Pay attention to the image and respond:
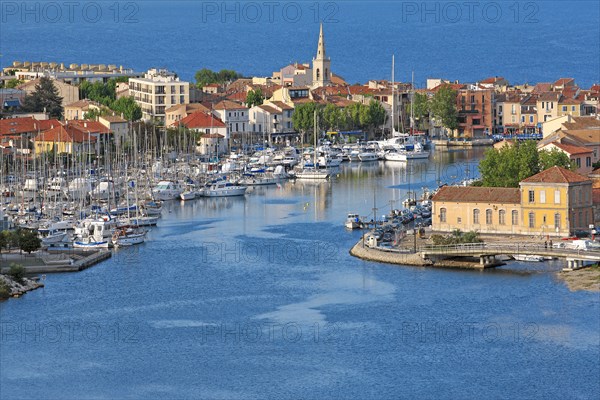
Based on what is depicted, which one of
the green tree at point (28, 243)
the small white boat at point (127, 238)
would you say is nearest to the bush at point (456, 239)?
the small white boat at point (127, 238)

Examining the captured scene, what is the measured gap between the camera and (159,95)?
216 ft

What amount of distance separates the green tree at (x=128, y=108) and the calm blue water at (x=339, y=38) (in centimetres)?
2483

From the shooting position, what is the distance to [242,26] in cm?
16162

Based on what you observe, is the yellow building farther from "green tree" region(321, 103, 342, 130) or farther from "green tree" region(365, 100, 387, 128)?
"green tree" region(365, 100, 387, 128)

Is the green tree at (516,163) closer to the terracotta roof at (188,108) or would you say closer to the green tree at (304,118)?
the green tree at (304,118)

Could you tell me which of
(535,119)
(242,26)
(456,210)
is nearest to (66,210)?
(456,210)

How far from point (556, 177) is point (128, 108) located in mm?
26357

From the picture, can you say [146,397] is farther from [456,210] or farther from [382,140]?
[382,140]

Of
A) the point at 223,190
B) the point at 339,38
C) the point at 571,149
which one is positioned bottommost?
the point at 223,190

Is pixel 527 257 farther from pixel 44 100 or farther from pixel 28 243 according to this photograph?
pixel 44 100

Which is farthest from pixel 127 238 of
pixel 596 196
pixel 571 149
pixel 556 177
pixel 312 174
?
pixel 312 174

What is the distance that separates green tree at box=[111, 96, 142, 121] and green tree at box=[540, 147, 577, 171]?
21889 millimetres

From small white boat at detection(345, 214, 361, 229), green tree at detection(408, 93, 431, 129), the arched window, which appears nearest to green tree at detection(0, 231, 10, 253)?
small white boat at detection(345, 214, 361, 229)

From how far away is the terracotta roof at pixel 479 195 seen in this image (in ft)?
131
